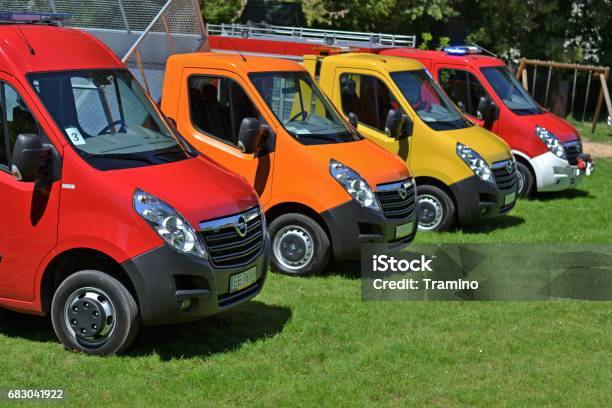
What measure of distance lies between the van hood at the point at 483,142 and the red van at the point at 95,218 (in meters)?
4.96

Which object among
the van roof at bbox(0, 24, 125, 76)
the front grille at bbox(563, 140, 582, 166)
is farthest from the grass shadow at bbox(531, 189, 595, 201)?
the van roof at bbox(0, 24, 125, 76)

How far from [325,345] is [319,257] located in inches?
81.3

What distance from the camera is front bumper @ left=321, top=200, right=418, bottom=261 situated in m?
9.45

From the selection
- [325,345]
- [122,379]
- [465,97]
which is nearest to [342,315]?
[325,345]

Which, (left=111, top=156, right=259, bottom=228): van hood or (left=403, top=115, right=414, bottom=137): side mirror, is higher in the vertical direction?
(left=111, top=156, right=259, bottom=228): van hood

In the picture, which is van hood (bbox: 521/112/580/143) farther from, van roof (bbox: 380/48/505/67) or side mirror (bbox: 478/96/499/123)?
van roof (bbox: 380/48/505/67)

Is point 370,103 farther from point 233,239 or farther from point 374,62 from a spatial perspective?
point 233,239

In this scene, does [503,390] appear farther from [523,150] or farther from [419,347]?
[523,150]

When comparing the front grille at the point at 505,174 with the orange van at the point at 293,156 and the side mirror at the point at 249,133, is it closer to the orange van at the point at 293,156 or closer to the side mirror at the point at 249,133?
the orange van at the point at 293,156

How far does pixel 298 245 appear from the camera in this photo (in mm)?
9812

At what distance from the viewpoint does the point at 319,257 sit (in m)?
9.68

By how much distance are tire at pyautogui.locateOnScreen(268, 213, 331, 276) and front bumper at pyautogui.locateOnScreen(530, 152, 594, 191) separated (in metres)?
5.72

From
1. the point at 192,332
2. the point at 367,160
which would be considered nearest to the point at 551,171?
the point at 367,160
